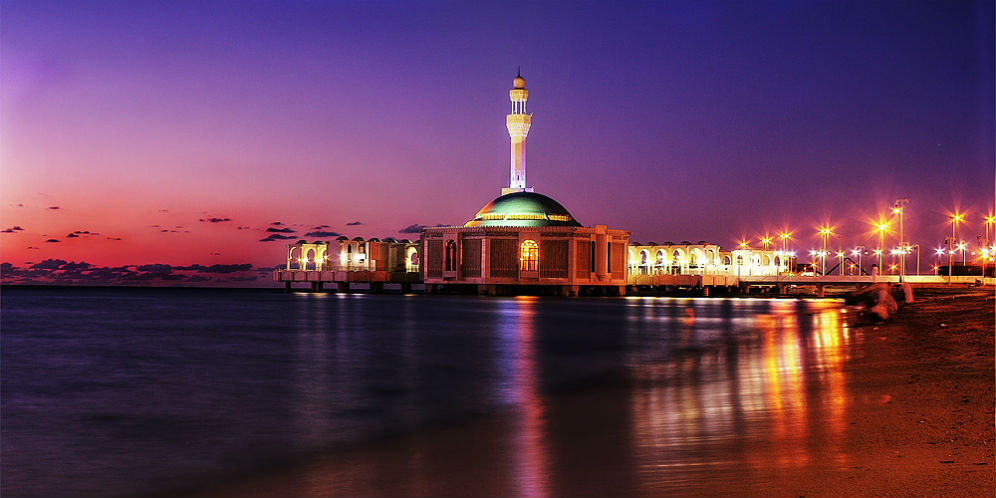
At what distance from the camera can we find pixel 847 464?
25.3 feet

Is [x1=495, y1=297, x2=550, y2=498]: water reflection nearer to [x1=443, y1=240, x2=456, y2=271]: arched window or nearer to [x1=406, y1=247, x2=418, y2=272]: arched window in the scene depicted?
[x1=443, y1=240, x2=456, y2=271]: arched window

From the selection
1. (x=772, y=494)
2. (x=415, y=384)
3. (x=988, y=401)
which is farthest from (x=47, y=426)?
(x=988, y=401)

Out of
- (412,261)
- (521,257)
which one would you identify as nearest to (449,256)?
(521,257)

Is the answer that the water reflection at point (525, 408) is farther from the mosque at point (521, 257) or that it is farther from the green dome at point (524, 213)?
the green dome at point (524, 213)

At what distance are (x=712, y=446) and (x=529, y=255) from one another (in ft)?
308

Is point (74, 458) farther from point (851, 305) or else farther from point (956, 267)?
point (956, 267)

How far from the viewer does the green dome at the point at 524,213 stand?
110m

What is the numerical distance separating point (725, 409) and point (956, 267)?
333 ft

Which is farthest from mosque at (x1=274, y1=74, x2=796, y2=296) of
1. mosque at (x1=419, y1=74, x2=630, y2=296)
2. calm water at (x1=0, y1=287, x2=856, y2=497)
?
calm water at (x1=0, y1=287, x2=856, y2=497)

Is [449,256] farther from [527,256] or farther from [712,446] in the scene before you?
[712,446]

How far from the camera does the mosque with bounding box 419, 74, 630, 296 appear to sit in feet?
333

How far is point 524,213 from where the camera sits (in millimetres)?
111125

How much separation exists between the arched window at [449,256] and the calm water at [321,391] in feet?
232

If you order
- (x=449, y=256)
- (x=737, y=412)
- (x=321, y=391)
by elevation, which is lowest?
(x=321, y=391)
